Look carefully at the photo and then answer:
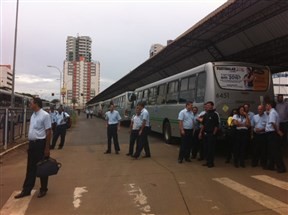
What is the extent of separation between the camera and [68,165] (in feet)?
37.9

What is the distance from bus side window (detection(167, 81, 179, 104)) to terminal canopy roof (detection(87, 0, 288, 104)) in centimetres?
357

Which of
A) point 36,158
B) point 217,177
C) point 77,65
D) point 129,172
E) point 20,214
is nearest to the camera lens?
point 20,214

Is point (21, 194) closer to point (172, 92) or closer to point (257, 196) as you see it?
point (257, 196)

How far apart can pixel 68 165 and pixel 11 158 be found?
9.58 feet

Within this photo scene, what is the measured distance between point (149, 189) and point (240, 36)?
14.7 metres

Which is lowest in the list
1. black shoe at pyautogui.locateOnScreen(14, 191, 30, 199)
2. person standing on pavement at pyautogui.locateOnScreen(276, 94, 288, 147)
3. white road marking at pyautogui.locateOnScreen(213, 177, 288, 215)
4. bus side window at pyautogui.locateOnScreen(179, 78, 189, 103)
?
black shoe at pyautogui.locateOnScreen(14, 191, 30, 199)

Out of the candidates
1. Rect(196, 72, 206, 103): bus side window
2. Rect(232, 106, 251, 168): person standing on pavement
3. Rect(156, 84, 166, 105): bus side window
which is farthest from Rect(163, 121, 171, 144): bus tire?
Rect(232, 106, 251, 168): person standing on pavement

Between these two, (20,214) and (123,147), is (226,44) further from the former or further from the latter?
(20,214)

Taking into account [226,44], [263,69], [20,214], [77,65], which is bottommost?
[20,214]

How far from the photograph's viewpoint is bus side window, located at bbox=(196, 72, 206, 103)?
13.2 m

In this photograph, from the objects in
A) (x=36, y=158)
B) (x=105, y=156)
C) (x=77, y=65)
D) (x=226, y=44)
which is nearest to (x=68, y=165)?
(x=105, y=156)

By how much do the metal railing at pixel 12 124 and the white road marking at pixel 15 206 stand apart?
8.00 metres

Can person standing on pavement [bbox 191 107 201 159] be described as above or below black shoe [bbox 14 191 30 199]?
above

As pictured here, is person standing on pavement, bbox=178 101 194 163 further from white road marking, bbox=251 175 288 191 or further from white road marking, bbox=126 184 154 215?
white road marking, bbox=126 184 154 215
